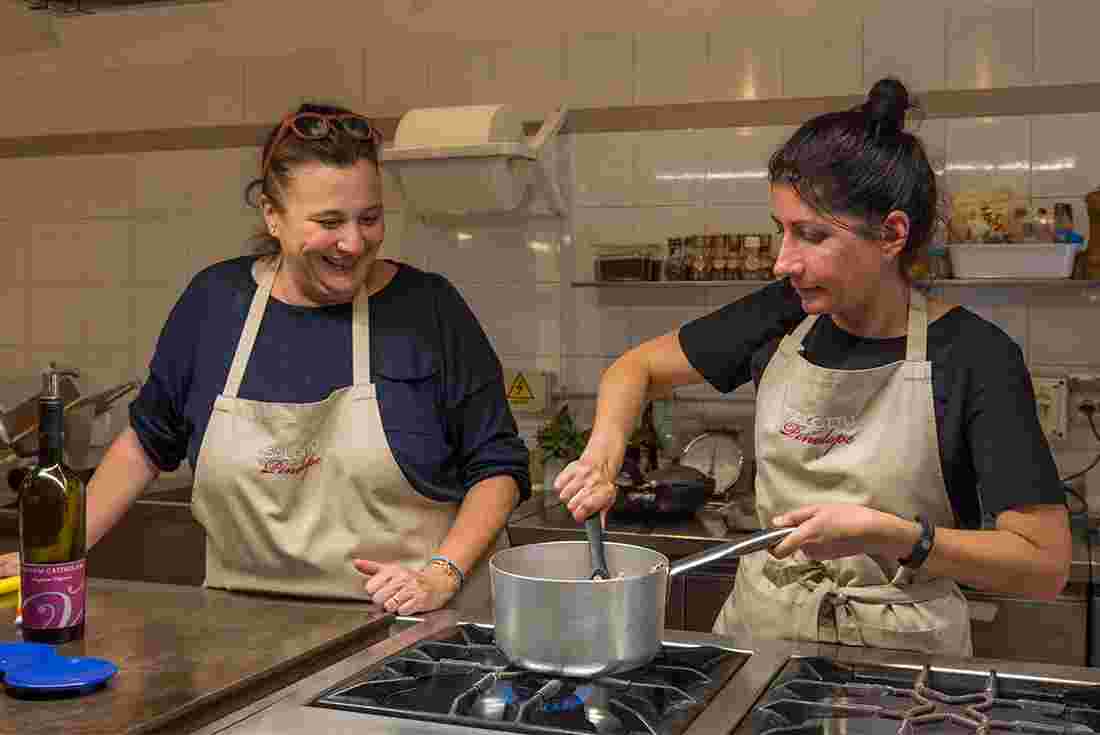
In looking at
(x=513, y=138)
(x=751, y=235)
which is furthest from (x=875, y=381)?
(x=513, y=138)

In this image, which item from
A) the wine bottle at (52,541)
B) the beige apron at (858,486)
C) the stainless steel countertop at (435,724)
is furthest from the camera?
the beige apron at (858,486)

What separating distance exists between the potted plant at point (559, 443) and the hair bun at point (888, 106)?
176cm

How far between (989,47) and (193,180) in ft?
8.05

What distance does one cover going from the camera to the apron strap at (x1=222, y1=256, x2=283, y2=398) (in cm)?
205

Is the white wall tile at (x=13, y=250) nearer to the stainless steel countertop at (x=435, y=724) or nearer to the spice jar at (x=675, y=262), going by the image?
the spice jar at (x=675, y=262)

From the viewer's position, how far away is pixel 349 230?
1.99 meters

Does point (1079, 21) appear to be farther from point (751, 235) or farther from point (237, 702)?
point (237, 702)

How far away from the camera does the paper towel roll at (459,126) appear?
333cm

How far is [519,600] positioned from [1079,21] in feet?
8.70

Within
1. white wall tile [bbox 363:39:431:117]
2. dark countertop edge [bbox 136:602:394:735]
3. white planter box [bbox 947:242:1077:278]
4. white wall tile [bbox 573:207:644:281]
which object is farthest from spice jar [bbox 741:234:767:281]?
dark countertop edge [bbox 136:602:394:735]

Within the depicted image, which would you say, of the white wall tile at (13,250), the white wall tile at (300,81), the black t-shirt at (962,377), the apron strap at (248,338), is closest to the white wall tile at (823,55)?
the white wall tile at (300,81)

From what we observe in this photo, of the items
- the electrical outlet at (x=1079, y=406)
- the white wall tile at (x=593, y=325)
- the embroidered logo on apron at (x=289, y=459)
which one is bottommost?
the embroidered logo on apron at (x=289, y=459)

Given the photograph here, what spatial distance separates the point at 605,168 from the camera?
11.8 feet

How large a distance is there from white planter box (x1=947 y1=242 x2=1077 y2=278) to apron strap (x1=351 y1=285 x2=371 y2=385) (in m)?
1.71
